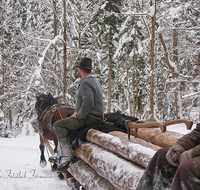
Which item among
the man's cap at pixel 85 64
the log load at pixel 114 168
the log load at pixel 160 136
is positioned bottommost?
the log load at pixel 114 168

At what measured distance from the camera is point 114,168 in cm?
238

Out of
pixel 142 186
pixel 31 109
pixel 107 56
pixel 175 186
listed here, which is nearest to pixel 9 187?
pixel 142 186

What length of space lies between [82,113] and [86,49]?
28.7 feet

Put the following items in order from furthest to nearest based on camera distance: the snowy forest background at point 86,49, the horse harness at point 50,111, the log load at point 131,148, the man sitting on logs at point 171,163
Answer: the snowy forest background at point 86,49
the horse harness at point 50,111
the log load at point 131,148
the man sitting on logs at point 171,163

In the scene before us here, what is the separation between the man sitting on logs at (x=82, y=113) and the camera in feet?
12.1

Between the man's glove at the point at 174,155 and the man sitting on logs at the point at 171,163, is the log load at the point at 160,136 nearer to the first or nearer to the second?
the man sitting on logs at the point at 171,163

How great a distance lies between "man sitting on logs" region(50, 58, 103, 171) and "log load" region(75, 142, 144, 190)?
2.21 feet

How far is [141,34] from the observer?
54.3 feet

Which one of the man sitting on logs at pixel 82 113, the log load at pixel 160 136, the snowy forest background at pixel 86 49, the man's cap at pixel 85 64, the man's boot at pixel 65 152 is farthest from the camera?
the snowy forest background at pixel 86 49

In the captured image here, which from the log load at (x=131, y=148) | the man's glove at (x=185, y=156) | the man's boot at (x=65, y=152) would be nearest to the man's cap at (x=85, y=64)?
the log load at (x=131, y=148)

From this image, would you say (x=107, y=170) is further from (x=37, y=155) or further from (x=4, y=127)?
(x=4, y=127)

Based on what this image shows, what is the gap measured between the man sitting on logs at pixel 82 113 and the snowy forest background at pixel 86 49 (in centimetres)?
596

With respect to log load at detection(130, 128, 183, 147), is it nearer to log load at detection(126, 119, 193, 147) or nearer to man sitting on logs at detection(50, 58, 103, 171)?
log load at detection(126, 119, 193, 147)

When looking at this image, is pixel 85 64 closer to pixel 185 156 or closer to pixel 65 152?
pixel 65 152
